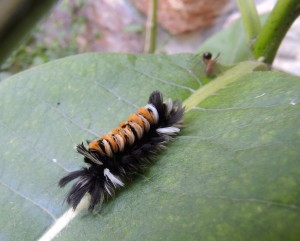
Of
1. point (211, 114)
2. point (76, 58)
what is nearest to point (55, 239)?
point (211, 114)

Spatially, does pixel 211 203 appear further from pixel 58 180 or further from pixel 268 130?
pixel 58 180

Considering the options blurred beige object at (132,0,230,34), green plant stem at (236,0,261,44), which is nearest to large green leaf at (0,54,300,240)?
green plant stem at (236,0,261,44)

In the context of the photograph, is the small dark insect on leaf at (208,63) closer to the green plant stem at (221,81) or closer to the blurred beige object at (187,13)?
the green plant stem at (221,81)

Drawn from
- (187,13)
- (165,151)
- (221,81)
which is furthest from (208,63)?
(187,13)

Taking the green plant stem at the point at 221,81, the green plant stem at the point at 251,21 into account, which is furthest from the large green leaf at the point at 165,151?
the green plant stem at the point at 251,21

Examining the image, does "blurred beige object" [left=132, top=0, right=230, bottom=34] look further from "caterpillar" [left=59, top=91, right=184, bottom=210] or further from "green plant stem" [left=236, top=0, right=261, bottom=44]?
"caterpillar" [left=59, top=91, right=184, bottom=210]

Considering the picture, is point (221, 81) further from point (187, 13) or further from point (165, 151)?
point (187, 13)

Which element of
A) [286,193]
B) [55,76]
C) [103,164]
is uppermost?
[55,76]
